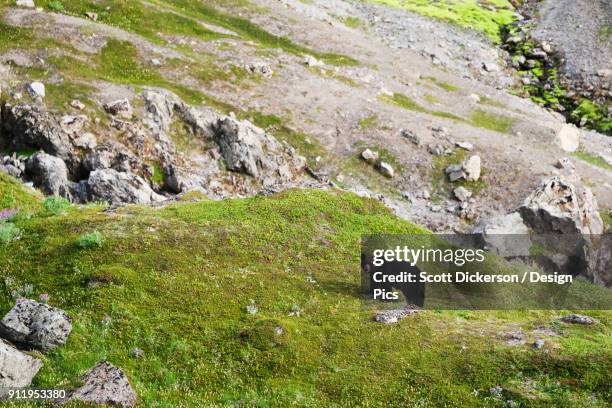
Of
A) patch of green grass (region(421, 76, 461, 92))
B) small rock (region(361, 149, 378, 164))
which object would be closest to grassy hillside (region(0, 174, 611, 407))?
small rock (region(361, 149, 378, 164))

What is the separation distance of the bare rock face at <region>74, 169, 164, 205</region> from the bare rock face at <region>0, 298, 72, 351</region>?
2579 cm

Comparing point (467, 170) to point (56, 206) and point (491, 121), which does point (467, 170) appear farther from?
point (56, 206)

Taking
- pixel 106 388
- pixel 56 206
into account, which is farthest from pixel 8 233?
pixel 106 388

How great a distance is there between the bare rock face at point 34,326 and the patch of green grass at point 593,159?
219 ft

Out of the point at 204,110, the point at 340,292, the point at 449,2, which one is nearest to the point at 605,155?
the point at 204,110

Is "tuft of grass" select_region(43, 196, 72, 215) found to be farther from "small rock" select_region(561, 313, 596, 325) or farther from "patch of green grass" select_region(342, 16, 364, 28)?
"patch of green grass" select_region(342, 16, 364, 28)

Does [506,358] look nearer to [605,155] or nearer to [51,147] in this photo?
[51,147]

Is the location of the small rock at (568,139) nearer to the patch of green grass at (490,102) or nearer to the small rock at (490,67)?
the patch of green grass at (490,102)

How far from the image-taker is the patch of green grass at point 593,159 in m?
67.9

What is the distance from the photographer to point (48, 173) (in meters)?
44.9

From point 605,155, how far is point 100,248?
67.3 metres

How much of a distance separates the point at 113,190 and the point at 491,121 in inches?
2070

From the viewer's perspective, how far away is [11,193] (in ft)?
96.0

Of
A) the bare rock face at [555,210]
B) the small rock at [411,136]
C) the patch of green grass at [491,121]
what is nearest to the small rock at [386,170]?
the small rock at [411,136]
